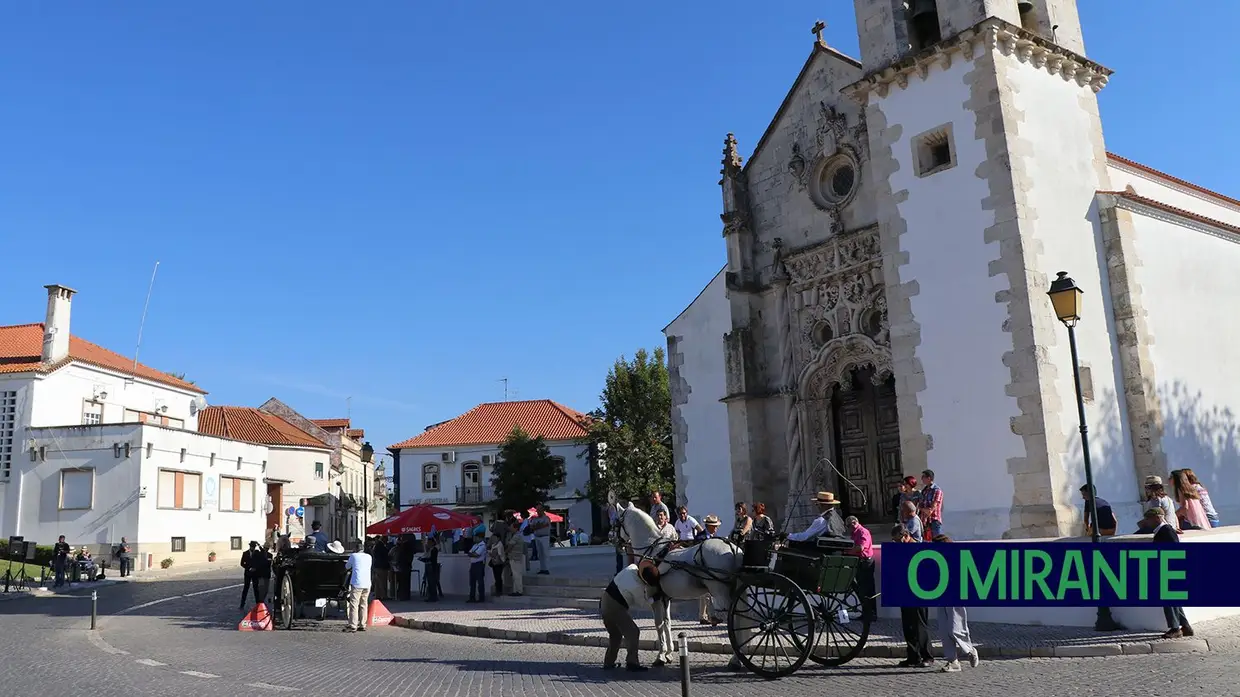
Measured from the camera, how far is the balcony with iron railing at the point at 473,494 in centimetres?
6094

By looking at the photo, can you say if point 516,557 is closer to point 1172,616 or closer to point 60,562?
point 1172,616

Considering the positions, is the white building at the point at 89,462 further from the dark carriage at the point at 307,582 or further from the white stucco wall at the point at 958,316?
the white stucco wall at the point at 958,316

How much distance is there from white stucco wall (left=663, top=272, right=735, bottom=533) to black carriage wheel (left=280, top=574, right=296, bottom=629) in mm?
9455

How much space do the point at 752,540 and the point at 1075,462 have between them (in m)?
7.54

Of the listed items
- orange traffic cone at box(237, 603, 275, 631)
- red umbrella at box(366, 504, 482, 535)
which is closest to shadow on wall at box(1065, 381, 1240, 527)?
orange traffic cone at box(237, 603, 275, 631)

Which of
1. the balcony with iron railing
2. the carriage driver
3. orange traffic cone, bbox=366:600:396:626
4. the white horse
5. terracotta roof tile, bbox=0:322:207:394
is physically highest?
terracotta roof tile, bbox=0:322:207:394

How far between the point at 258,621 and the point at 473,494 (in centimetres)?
4598

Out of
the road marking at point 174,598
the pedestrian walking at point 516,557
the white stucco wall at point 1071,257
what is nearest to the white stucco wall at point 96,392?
the road marking at point 174,598

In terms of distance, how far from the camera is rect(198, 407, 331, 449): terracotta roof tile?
52353 millimetres

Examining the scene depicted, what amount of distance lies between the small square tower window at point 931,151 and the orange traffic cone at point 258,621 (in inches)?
524

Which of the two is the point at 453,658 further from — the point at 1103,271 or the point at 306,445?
the point at 306,445

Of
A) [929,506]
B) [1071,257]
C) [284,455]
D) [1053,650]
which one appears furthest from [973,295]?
[284,455]

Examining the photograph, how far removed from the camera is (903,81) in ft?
56.9

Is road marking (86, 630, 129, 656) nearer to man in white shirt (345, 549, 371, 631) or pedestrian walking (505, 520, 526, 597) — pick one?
man in white shirt (345, 549, 371, 631)
